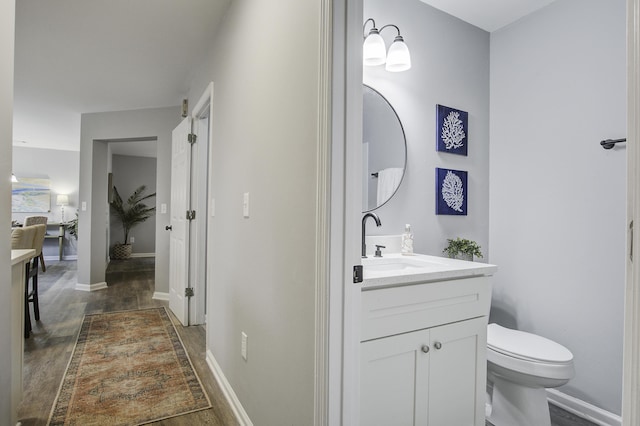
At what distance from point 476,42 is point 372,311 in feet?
7.45

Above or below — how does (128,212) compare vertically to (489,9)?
below

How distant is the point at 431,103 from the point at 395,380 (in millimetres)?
1763

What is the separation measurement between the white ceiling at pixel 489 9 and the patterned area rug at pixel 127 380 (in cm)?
291

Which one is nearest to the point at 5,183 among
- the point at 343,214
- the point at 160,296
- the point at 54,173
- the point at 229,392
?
the point at 343,214

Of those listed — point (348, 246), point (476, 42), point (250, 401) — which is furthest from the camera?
point (476, 42)

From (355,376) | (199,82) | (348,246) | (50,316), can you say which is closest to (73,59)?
(199,82)

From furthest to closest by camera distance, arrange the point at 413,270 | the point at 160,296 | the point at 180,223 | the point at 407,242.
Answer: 1. the point at 160,296
2. the point at 180,223
3. the point at 407,242
4. the point at 413,270

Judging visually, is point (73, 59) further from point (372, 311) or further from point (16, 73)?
point (372, 311)

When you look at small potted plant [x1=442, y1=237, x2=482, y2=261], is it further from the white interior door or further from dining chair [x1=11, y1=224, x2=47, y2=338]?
dining chair [x1=11, y1=224, x2=47, y2=338]

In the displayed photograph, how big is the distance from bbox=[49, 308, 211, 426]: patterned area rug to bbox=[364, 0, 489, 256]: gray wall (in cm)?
150

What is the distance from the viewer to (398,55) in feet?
6.48

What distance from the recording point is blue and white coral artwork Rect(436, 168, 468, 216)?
2.28 m

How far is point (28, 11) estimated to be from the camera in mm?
2309

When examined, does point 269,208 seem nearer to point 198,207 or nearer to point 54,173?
point 198,207
